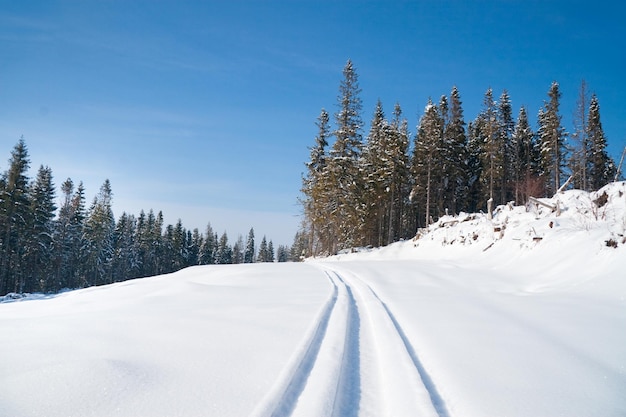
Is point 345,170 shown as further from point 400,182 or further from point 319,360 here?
point 319,360

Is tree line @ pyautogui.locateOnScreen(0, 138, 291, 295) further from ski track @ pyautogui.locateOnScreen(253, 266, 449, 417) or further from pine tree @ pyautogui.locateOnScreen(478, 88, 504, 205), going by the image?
pine tree @ pyautogui.locateOnScreen(478, 88, 504, 205)

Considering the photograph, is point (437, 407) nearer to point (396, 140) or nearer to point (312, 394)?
point (312, 394)

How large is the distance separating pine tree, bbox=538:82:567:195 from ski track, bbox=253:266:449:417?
37610 millimetres

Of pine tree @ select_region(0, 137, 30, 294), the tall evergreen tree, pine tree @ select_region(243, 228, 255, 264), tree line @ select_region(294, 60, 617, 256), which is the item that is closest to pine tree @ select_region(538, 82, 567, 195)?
tree line @ select_region(294, 60, 617, 256)

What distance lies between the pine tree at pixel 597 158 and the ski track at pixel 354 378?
42015 millimetres

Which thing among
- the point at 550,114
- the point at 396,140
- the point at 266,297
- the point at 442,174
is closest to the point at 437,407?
the point at 266,297

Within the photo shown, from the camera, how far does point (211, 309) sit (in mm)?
Answer: 4973

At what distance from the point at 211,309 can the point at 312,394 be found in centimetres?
301

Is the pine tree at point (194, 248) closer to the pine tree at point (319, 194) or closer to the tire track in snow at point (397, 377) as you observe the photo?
the pine tree at point (319, 194)

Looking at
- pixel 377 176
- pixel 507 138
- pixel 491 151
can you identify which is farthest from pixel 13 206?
pixel 507 138

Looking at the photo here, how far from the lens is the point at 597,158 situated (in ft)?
119

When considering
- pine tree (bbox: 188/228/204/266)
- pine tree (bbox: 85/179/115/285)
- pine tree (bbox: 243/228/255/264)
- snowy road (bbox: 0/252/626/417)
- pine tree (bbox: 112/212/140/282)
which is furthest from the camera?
pine tree (bbox: 243/228/255/264)

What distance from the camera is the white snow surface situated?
2.18 meters

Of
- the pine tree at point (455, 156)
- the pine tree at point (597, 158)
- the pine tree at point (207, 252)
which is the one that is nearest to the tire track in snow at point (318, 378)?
the pine tree at point (455, 156)
